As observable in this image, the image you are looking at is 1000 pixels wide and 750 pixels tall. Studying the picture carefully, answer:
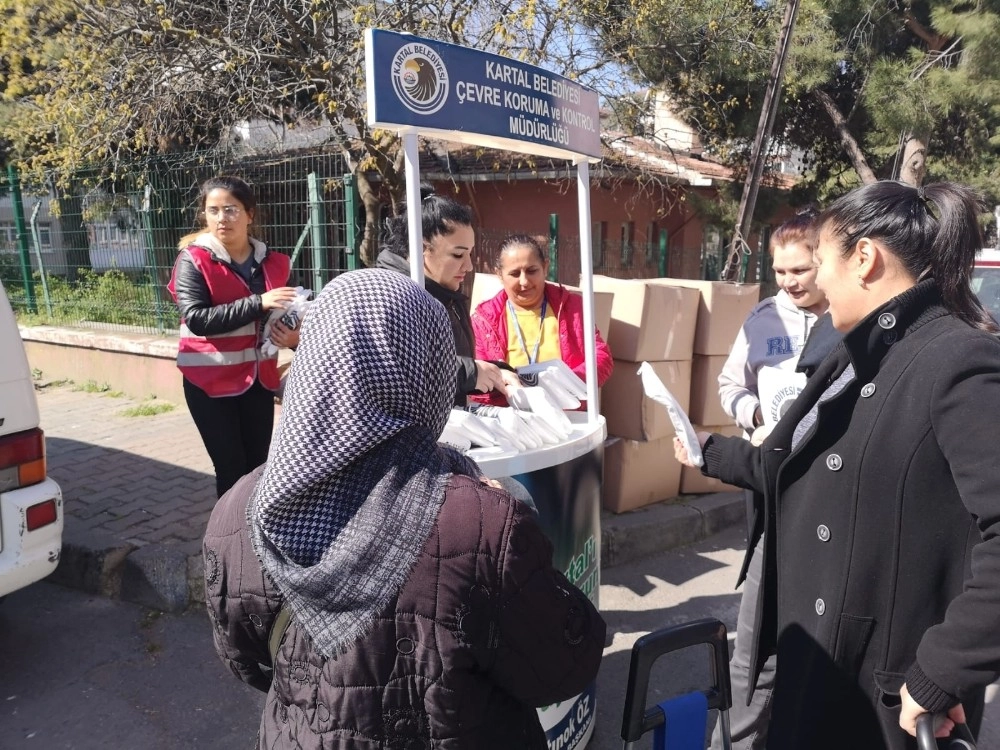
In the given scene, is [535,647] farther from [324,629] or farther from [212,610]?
[212,610]

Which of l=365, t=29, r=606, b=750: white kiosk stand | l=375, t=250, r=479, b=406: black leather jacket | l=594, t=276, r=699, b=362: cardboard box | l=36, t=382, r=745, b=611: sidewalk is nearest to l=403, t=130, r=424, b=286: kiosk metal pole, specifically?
l=365, t=29, r=606, b=750: white kiosk stand

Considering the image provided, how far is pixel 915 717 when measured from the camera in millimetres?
1396

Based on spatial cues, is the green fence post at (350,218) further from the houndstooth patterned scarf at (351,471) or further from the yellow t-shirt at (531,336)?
the houndstooth patterned scarf at (351,471)

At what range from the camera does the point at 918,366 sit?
144 centimetres

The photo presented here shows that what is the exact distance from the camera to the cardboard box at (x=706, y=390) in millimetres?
4422

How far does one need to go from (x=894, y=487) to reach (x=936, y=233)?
1.70ft

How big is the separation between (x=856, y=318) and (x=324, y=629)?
124cm

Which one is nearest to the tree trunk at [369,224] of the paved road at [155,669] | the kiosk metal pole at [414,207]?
the paved road at [155,669]

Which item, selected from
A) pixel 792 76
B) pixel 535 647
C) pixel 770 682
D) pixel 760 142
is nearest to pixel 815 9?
pixel 792 76

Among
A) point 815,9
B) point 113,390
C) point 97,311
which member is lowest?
point 113,390

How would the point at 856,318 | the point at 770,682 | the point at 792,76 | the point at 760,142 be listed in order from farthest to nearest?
the point at 792,76, the point at 760,142, the point at 770,682, the point at 856,318

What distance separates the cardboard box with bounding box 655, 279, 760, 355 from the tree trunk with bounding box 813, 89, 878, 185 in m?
7.67

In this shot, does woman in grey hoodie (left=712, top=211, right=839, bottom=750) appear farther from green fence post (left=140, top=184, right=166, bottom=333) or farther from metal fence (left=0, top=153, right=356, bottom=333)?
green fence post (left=140, top=184, right=166, bottom=333)

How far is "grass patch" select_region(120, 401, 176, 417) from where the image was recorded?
6.84 m
